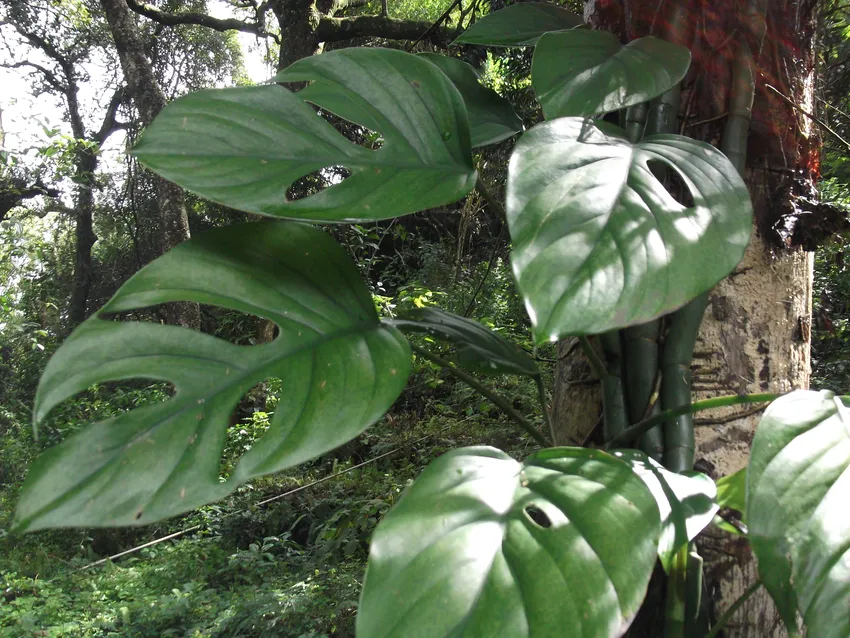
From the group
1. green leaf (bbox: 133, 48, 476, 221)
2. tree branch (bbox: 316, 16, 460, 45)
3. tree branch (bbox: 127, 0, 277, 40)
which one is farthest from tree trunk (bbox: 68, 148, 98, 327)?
green leaf (bbox: 133, 48, 476, 221)

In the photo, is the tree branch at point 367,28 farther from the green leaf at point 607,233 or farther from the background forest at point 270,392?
the green leaf at point 607,233

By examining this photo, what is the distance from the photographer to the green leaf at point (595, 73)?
0.54 m

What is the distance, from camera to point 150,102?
4.21m

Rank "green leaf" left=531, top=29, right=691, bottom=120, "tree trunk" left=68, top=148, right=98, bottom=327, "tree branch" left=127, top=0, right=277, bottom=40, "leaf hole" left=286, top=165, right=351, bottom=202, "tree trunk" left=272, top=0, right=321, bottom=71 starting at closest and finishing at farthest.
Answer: "green leaf" left=531, top=29, right=691, bottom=120 → "tree trunk" left=272, top=0, right=321, bottom=71 → "leaf hole" left=286, top=165, right=351, bottom=202 → "tree branch" left=127, top=0, right=277, bottom=40 → "tree trunk" left=68, top=148, right=98, bottom=327

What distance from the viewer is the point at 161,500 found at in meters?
0.34

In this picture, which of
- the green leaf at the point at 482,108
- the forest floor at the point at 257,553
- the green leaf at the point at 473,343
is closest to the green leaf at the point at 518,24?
the green leaf at the point at 482,108

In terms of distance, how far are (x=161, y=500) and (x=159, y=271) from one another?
0.17 metres

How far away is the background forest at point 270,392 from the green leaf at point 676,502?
15.0 inches

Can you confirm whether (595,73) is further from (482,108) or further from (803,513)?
(803,513)

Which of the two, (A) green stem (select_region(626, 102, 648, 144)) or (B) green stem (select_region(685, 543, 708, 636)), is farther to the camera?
(A) green stem (select_region(626, 102, 648, 144))

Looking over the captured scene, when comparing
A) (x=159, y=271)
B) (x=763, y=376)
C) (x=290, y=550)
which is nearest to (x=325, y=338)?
(x=159, y=271)

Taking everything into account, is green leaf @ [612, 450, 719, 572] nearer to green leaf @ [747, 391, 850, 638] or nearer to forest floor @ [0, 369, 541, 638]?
green leaf @ [747, 391, 850, 638]

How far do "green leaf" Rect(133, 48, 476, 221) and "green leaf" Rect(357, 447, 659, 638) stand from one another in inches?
8.4

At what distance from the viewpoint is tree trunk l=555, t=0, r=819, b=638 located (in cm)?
70
